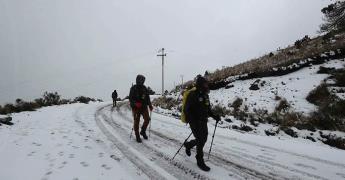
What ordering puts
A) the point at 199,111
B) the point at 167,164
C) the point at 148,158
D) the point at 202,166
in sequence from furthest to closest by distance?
the point at 148,158 < the point at 167,164 < the point at 199,111 < the point at 202,166

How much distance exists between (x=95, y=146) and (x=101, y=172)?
8.89 ft

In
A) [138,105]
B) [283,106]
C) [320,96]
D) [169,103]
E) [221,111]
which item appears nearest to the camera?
[138,105]

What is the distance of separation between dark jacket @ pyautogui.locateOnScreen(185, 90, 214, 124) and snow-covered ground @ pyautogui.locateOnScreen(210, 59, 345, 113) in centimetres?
966

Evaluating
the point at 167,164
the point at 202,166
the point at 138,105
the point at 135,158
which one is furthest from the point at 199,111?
the point at 138,105

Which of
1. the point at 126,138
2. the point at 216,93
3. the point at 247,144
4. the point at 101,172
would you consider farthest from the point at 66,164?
the point at 216,93

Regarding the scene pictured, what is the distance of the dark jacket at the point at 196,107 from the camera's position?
691 cm

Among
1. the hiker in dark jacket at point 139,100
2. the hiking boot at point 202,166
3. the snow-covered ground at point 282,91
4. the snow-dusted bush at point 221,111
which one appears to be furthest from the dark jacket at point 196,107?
the snow-dusted bush at point 221,111

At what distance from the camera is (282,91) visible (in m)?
18.5

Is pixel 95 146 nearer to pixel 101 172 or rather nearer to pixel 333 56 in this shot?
pixel 101 172

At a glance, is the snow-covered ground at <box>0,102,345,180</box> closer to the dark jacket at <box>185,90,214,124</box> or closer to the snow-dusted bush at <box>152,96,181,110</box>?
the dark jacket at <box>185,90,214,124</box>

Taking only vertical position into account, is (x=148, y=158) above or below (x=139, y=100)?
below

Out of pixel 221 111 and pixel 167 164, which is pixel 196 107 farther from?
pixel 221 111

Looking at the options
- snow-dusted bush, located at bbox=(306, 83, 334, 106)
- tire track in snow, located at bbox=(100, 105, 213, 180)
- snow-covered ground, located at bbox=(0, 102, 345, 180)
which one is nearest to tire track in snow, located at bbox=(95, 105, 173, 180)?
snow-covered ground, located at bbox=(0, 102, 345, 180)

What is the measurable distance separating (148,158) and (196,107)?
5.99 feet
